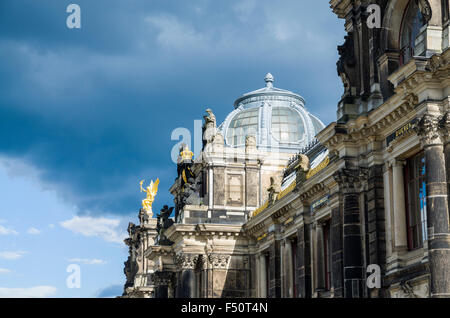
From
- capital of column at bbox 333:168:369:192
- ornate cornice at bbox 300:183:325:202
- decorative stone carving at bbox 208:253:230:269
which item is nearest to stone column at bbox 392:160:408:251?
capital of column at bbox 333:168:369:192

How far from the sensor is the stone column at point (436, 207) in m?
24.0

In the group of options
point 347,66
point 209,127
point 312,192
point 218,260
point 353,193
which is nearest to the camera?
point 353,193

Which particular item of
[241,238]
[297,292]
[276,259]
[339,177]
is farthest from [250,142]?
[339,177]

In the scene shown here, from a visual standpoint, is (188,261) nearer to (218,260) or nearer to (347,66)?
(218,260)

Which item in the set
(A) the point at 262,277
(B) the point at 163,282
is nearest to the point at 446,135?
(A) the point at 262,277

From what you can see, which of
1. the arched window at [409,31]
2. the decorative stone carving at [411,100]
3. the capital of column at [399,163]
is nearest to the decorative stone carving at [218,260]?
the capital of column at [399,163]

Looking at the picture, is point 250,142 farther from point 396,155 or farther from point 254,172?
point 396,155

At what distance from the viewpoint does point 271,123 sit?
5431cm

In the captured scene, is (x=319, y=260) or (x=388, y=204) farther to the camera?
(x=319, y=260)

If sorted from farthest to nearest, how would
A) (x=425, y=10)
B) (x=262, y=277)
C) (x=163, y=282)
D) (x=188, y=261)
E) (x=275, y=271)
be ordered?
(x=163, y=282) < (x=188, y=261) < (x=262, y=277) < (x=275, y=271) < (x=425, y=10)

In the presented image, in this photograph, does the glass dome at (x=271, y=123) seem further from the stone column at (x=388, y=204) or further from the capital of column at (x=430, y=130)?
the capital of column at (x=430, y=130)

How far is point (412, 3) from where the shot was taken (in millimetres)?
29594

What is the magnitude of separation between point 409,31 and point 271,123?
24.6 metres

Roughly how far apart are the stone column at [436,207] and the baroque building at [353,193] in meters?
0.03
